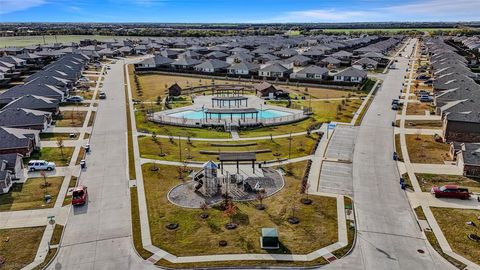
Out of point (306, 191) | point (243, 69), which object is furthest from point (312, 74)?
point (306, 191)

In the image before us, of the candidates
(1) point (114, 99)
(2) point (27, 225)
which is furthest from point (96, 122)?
(2) point (27, 225)

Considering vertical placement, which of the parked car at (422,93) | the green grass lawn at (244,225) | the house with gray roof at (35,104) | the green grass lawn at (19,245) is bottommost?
the green grass lawn at (19,245)

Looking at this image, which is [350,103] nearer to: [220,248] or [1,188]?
[220,248]

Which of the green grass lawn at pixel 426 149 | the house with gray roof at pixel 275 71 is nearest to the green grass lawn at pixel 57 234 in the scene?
the green grass lawn at pixel 426 149

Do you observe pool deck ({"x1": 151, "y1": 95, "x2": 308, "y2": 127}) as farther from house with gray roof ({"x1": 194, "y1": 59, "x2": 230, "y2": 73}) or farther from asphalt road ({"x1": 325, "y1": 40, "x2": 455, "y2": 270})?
house with gray roof ({"x1": 194, "y1": 59, "x2": 230, "y2": 73})

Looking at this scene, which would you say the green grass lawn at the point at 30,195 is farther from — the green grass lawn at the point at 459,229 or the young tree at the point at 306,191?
the green grass lawn at the point at 459,229

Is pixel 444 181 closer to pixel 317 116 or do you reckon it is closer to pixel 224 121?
pixel 317 116
